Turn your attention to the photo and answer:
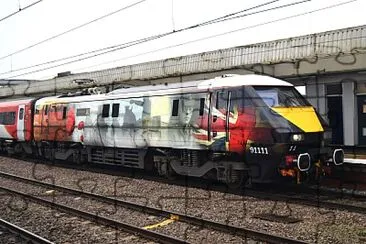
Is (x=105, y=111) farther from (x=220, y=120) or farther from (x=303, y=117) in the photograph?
(x=303, y=117)

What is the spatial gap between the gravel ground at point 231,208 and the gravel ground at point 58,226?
123 centimetres

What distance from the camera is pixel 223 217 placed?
8.99m

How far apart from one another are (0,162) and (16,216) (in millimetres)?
12662

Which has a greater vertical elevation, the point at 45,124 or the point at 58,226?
the point at 45,124

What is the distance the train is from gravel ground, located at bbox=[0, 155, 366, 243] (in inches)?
27.6

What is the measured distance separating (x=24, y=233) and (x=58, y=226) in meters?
0.78

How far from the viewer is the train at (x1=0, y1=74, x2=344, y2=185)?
1051 centimetres

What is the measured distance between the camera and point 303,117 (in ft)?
36.0

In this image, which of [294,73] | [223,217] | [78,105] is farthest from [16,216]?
[294,73]

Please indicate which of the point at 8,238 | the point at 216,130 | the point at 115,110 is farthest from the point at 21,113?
the point at 8,238

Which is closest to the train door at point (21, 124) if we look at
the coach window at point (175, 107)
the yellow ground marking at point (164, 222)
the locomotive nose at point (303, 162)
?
the coach window at point (175, 107)

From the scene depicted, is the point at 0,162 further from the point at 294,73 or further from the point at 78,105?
the point at 294,73

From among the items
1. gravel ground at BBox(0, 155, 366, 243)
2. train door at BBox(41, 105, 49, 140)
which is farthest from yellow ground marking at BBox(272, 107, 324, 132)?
train door at BBox(41, 105, 49, 140)

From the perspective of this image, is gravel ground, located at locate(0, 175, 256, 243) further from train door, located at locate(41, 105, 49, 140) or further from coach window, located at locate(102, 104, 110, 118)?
train door, located at locate(41, 105, 49, 140)
